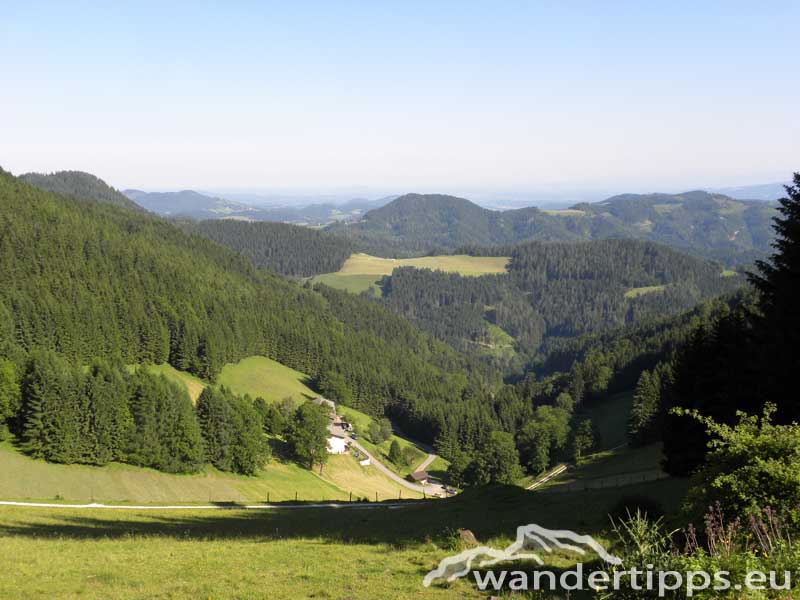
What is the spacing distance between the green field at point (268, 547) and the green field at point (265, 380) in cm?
8932

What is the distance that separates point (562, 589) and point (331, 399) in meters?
126

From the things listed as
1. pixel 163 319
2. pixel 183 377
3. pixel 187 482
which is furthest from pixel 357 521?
pixel 163 319

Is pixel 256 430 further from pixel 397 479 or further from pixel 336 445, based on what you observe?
pixel 397 479

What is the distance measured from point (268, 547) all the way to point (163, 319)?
113358 millimetres

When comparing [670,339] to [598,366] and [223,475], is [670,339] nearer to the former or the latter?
[598,366]

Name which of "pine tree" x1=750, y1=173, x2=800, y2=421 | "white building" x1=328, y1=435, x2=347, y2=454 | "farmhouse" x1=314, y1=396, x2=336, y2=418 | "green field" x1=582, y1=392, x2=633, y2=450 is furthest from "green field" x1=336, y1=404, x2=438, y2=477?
"pine tree" x1=750, y1=173, x2=800, y2=421

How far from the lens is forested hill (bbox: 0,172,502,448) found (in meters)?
102

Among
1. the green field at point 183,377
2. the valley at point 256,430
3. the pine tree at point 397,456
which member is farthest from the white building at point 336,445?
the green field at point 183,377

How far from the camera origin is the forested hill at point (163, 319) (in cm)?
10197

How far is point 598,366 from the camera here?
145 m

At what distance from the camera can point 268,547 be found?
20.9 meters

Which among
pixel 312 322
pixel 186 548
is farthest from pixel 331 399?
pixel 186 548

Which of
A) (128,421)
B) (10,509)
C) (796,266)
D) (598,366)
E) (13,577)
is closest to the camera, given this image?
(13,577)

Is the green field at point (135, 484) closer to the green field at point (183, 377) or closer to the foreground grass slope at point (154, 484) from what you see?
the foreground grass slope at point (154, 484)
